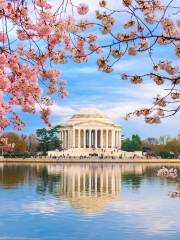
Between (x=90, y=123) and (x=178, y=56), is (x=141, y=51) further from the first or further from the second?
(x=90, y=123)

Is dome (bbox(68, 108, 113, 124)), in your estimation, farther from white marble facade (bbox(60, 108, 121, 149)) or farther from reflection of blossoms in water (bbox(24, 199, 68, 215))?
reflection of blossoms in water (bbox(24, 199, 68, 215))

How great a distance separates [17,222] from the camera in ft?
77.4

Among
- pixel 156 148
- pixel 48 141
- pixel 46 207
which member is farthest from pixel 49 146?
pixel 46 207

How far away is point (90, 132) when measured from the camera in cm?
15525

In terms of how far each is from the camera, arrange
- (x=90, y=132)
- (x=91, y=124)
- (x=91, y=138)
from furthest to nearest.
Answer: (x=91, y=138), (x=90, y=132), (x=91, y=124)

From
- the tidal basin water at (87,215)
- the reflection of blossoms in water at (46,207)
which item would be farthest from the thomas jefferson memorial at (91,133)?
the reflection of blossoms in water at (46,207)

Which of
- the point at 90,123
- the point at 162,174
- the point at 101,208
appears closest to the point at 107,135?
the point at 90,123

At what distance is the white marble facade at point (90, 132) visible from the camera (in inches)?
6043

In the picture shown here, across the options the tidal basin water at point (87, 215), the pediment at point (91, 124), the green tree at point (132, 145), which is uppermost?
the pediment at point (91, 124)

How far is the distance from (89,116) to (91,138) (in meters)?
6.38

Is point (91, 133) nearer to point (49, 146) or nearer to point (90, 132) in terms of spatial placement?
point (90, 132)

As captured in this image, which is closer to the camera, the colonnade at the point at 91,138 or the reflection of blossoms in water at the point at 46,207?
the reflection of blossoms in water at the point at 46,207

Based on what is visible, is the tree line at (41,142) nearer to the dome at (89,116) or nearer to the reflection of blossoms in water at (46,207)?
the dome at (89,116)

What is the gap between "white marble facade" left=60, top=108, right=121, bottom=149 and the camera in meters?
154
